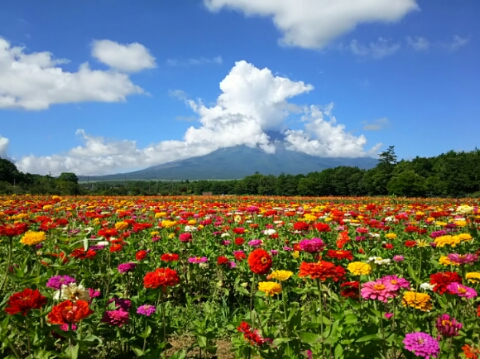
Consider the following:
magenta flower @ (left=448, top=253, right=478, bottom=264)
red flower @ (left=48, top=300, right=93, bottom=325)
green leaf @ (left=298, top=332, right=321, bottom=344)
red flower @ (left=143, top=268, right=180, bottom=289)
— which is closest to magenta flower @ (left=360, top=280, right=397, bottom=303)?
green leaf @ (left=298, top=332, right=321, bottom=344)

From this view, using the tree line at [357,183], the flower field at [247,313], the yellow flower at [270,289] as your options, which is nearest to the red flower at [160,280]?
the flower field at [247,313]

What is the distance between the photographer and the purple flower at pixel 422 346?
1.73m

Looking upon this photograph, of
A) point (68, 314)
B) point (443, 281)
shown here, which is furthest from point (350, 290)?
point (68, 314)

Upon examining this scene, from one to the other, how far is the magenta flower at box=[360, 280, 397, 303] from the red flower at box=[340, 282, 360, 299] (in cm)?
64

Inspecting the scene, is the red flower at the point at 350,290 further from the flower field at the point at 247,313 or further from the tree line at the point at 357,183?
the tree line at the point at 357,183

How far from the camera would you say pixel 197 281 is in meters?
4.83

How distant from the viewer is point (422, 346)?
176 cm

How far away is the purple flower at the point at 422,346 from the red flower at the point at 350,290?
78 cm

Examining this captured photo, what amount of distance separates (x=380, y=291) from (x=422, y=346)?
34 centimetres

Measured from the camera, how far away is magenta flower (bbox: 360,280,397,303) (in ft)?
6.24

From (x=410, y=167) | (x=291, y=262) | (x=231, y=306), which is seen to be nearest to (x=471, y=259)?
(x=291, y=262)

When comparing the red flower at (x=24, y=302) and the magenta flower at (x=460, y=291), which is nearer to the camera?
the red flower at (x=24, y=302)

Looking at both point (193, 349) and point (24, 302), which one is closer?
point (24, 302)

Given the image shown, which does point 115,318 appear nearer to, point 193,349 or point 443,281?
point 193,349
